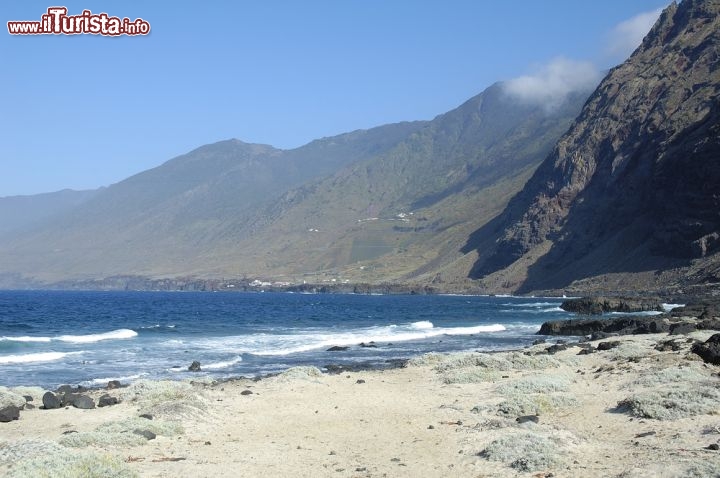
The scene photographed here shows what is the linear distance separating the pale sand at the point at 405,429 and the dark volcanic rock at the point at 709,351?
0.50m

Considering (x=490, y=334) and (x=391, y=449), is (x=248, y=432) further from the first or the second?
(x=490, y=334)

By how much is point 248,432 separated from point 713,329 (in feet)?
115

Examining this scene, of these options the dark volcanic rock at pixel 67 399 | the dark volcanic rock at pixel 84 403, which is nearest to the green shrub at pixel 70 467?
the dark volcanic rock at pixel 84 403

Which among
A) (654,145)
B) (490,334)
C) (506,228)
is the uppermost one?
(654,145)

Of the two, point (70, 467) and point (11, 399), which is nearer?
point (70, 467)

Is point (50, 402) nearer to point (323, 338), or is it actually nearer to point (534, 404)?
point (534, 404)

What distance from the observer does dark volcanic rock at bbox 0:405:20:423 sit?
2261 cm

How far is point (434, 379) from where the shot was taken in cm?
3055

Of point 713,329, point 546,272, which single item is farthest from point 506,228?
point 713,329

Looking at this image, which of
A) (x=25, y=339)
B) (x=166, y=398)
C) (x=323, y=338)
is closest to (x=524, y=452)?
(x=166, y=398)

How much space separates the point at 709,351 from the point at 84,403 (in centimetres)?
2210

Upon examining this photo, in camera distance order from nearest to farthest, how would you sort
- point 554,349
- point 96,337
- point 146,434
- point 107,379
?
point 146,434 < point 107,379 < point 554,349 < point 96,337

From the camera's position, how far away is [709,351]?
2775cm

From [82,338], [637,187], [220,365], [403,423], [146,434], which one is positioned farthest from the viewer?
[637,187]
